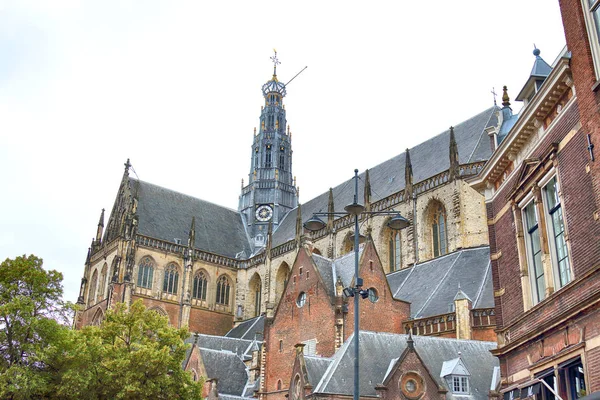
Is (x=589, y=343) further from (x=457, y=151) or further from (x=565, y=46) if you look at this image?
(x=457, y=151)

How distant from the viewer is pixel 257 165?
5894 centimetres

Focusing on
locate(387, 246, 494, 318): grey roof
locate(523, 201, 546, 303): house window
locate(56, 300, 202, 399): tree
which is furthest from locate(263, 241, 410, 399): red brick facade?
locate(523, 201, 546, 303): house window

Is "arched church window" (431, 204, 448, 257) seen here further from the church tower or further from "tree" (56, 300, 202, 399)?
the church tower

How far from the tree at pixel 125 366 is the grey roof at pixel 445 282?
36.4ft

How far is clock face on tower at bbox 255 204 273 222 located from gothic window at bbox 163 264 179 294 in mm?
10542

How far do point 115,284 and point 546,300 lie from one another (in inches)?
1543

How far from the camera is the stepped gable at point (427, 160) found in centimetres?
3684

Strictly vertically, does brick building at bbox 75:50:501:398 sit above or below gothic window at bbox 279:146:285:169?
below

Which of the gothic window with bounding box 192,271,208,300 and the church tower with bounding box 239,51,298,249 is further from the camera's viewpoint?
the church tower with bounding box 239,51,298,249

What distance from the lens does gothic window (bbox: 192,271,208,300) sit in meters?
50.4

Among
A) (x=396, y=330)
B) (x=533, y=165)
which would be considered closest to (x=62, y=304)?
(x=396, y=330)

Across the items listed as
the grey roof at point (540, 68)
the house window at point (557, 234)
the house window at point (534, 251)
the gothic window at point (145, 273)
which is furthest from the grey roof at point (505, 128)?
the gothic window at point (145, 273)

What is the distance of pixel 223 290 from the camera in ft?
171

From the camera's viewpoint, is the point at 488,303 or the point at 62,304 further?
the point at 488,303
